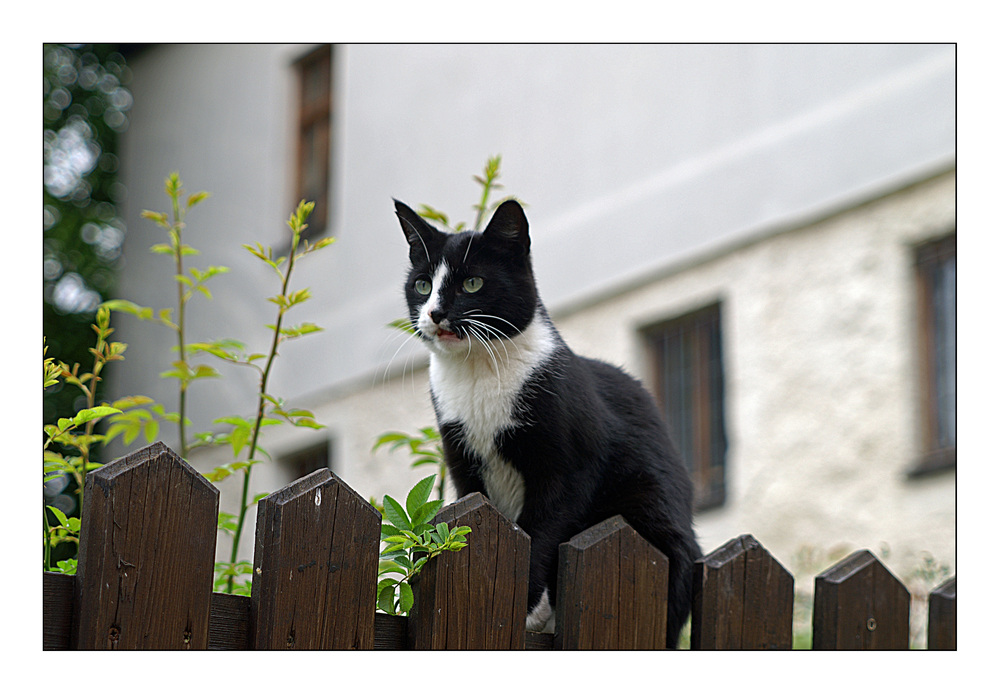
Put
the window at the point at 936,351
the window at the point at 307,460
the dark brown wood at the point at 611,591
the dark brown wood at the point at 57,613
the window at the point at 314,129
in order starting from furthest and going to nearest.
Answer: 1. the window at the point at 314,129
2. the window at the point at 307,460
3. the window at the point at 936,351
4. the dark brown wood at the point at 611,591
5. the dark brown wood at the point at 57,613

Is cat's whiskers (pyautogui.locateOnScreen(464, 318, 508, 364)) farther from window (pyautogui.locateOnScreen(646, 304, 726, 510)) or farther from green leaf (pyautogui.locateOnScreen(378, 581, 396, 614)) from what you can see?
window (pyautogui.locateOnScreen(646, 304, 726, 510))

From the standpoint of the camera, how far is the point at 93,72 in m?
6.71

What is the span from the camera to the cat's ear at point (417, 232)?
68.5 inches

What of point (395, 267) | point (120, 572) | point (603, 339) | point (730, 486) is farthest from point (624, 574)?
point (395, 267)

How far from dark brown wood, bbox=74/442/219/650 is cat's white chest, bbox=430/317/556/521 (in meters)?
0.62

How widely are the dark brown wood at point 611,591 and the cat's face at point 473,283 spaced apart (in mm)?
432

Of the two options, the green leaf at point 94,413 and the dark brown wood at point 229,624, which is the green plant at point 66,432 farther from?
the dark brown wood at point 229,624

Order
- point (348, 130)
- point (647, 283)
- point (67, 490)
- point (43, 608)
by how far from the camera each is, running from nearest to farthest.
Result: point (43, 608) < point (67, 490) < point (647, 283) < point (348, 130)

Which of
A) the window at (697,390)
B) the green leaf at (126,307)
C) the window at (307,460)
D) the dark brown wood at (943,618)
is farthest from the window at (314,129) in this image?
the dark brown wood at (943,618)

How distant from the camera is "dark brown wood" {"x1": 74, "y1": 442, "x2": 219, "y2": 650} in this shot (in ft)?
3.55

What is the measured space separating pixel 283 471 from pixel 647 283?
9.84ft

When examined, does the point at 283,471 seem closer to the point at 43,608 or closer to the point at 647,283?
the point at 647,283

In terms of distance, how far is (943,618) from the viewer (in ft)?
5.61

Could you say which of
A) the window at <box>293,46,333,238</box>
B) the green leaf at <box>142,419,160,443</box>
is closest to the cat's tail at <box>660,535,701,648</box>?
the green leaf at <box>142,419,160,443</box>
